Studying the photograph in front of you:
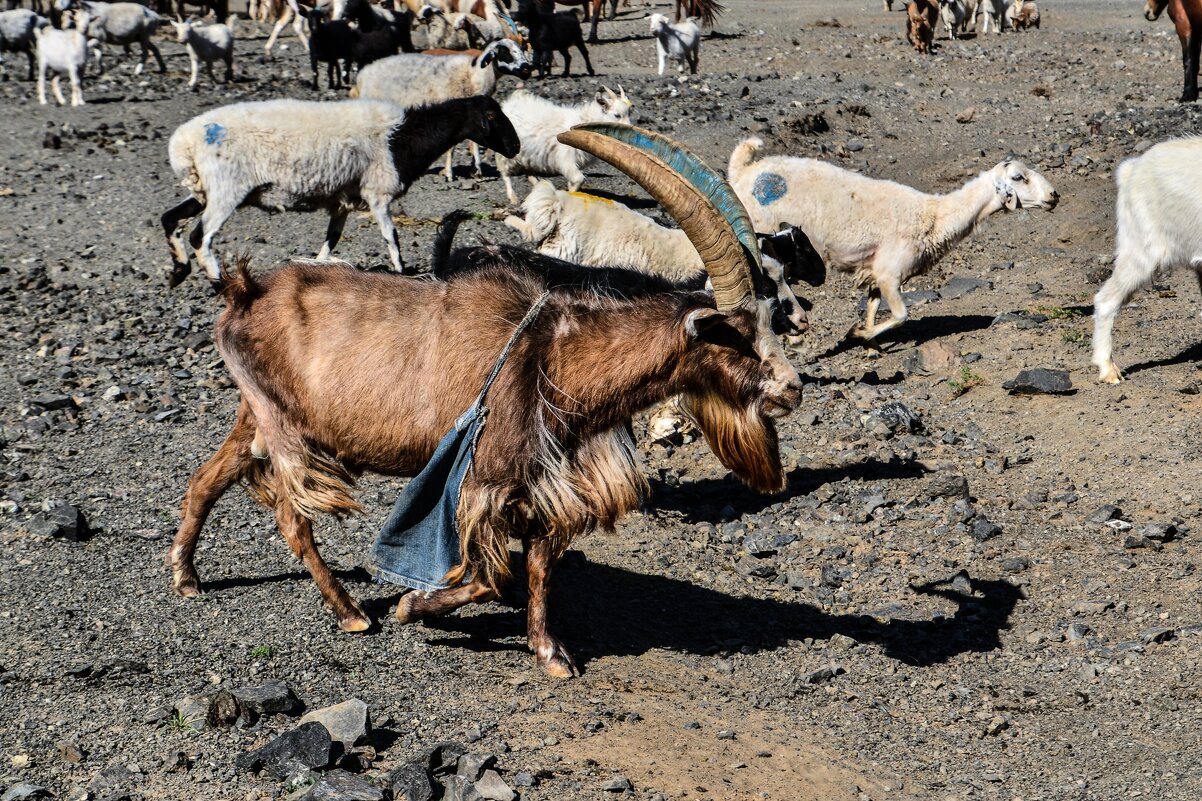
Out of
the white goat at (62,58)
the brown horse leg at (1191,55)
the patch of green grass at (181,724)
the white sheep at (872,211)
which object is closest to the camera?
the patch of green grass at (181,724)

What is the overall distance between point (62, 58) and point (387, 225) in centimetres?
1070

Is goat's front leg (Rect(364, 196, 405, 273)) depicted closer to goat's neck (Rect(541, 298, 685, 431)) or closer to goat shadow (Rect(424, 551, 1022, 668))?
goat shadow (Rect(424, 551, 1022, 668))

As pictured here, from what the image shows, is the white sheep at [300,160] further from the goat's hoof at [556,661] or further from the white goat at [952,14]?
the white goat at [952,14]

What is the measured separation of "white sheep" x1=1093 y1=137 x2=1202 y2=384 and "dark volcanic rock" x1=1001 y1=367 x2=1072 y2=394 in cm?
32

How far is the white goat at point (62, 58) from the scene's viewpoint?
733 inches

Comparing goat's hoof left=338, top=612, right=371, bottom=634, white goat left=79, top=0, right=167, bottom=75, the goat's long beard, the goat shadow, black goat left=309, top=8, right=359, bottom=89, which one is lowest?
the goat shadow

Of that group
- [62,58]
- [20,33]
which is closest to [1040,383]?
[62,58]

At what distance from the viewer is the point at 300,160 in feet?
34.0

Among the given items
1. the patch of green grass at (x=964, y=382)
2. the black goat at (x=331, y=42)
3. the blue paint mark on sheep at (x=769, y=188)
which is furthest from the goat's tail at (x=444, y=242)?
the black goat at (x=331, y=42)

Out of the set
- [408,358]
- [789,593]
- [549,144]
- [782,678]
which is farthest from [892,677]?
[549,144]

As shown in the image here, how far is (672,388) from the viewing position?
15.9ft

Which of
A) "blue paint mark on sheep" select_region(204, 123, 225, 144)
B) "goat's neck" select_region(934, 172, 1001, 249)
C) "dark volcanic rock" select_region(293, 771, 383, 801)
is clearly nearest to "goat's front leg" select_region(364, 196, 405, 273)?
"blue paint mark on sheep" select_region(204, 123, 225, 144)

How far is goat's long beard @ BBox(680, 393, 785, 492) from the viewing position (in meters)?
4.83

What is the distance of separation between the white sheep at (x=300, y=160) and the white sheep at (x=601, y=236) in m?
1.83
